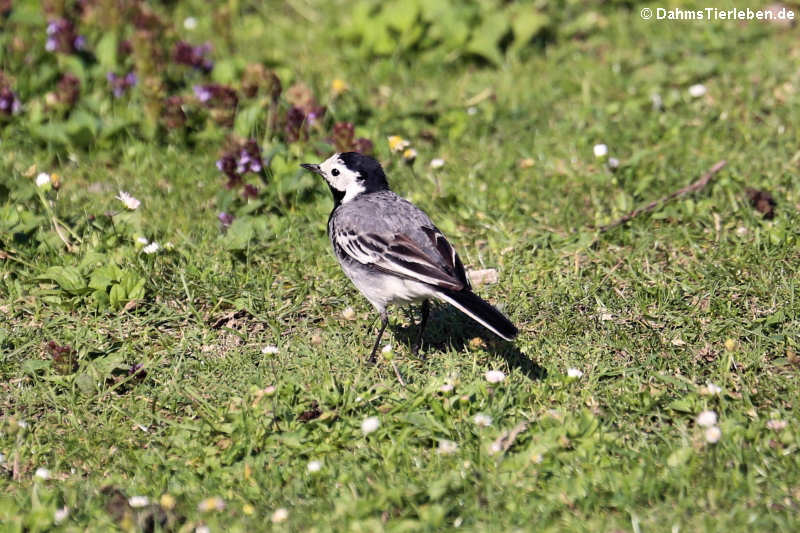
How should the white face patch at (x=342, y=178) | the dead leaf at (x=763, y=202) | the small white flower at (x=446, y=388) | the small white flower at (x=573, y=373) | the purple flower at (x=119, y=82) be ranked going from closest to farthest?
the small white flower at (x=446, y=388) → the small white flower at (x=573, y=373) → the white face patch at (x=342, y=178) → the dead leaf at (x=763, y=202) → the purple flower at (x=119, y=82)

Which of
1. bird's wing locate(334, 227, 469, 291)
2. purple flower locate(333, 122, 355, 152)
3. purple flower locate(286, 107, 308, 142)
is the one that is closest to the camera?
bird's wing locate(334, 227, 469, 291)

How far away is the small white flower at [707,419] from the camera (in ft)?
16.3

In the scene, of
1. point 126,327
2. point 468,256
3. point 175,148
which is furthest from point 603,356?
point 175,148

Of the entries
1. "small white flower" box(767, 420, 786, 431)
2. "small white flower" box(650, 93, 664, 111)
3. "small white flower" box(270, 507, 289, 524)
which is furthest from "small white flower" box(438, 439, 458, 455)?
"small white flower" box(650, 93, 664, 111)

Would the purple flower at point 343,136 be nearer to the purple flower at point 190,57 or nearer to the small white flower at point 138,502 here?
the purple flower at point 190,57

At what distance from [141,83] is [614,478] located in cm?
622

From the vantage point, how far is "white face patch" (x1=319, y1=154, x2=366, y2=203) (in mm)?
6883

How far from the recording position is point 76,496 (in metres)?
4.96

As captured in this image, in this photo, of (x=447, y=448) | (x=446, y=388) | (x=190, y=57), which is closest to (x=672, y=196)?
(x=446, y=388)

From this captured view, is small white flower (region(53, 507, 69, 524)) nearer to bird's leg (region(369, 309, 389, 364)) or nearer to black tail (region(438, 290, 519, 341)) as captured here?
bird's leg (region(369, 309, 389, 364))

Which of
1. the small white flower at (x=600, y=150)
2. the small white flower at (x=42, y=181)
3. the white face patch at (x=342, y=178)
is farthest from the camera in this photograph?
the small white flower at (x=600, y=150)

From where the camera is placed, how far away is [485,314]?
5.40 metres

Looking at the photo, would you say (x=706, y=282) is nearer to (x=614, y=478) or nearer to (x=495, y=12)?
(x=614, y=478)

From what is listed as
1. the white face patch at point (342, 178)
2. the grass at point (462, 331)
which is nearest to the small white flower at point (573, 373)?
the grass at point (462, 331)
